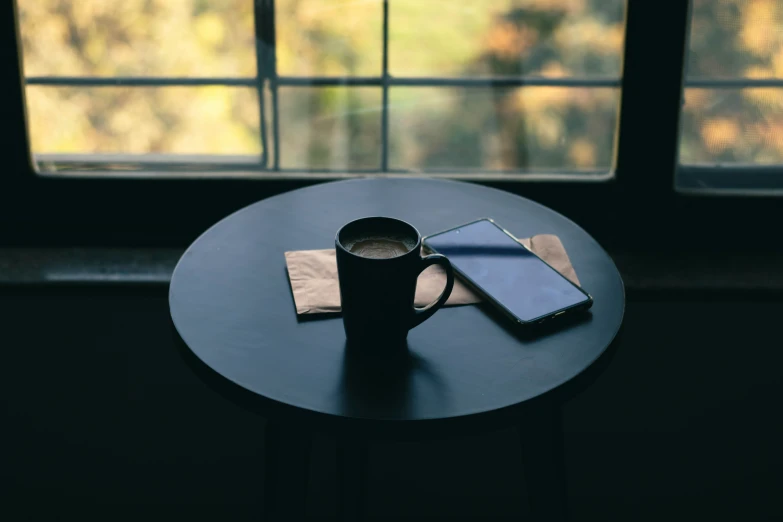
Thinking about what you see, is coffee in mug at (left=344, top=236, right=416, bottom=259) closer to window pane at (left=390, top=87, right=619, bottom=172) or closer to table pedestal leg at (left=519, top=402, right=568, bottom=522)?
table pedestal leg at (left=519, top=402, right=568, bottom=522)

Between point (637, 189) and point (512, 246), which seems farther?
point (637, 189)

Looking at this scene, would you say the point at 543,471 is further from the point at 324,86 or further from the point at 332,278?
the point at 324,86

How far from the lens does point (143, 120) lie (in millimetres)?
1554

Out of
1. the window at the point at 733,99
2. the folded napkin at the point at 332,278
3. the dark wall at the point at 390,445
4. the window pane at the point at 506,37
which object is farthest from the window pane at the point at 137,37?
the window at the point at 733,99

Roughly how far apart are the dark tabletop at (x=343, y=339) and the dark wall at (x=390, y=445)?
1.61 ft

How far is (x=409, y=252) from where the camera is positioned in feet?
2.81

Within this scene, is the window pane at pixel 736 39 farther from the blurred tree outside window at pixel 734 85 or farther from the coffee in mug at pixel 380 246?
the coffee in mug at pixel 380 246

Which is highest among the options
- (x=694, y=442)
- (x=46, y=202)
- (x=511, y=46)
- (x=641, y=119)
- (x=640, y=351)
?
(x=511, y=46)

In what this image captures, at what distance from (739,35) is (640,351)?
0.61 meters

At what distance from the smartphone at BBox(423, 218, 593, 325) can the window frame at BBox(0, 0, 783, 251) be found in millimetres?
484

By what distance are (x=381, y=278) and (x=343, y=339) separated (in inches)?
4.3

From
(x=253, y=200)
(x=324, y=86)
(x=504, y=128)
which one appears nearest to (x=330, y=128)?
(x=324, y=86)

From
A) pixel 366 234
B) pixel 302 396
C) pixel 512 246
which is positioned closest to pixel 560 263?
pixel 512 246

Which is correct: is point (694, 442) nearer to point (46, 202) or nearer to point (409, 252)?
point (409, 252)
